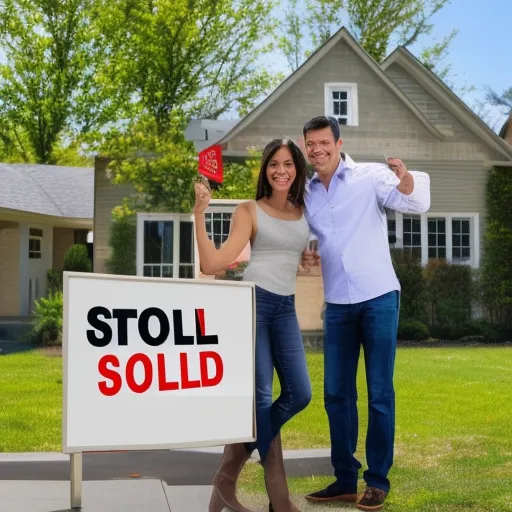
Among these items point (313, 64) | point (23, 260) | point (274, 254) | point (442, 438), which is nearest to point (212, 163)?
point (313, 64)

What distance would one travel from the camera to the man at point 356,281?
485 centimetres

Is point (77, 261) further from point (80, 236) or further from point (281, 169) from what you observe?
point (281, 169)

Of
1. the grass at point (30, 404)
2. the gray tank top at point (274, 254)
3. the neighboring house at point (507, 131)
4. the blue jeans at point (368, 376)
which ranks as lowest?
the grass at point (30, 404)

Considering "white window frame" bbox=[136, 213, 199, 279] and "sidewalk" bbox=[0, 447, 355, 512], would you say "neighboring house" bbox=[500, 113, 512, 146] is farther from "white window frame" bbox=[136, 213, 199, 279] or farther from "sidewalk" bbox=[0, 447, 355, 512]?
"sidewalk" bbox=[0, 447, 355, 512]

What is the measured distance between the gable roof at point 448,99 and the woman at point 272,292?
1766 cm

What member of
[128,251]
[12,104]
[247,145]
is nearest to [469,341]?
[247,145]

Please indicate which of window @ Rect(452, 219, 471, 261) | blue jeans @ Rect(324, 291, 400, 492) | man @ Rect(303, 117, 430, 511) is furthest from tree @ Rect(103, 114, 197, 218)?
blue jeans @ Rect(324, 291, 400, 492)

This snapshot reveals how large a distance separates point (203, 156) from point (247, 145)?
3.19m

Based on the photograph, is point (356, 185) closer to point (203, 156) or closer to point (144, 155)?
point (203, 156)

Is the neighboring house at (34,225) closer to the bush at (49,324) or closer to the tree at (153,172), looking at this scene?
the tree at (153,172)

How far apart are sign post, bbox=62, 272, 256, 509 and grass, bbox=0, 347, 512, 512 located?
0.93 m

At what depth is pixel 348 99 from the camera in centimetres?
2112

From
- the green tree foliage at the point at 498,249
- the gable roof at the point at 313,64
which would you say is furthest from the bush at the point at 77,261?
the green tree foliage at the point at 498,249

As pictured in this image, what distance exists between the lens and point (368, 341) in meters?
4.89
